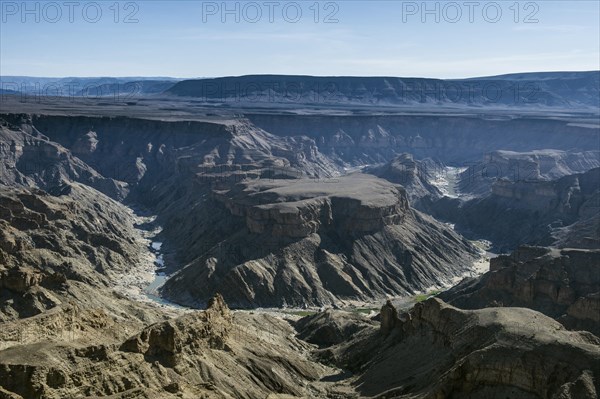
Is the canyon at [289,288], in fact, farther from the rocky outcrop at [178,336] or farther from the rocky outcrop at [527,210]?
the rocky outcrop at [527,210]

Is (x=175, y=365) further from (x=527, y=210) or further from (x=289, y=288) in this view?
(x=527, y=210)

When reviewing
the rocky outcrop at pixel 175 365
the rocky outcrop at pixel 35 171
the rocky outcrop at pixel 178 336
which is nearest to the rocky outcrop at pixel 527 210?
the rocky outcrop at pixel 175 365

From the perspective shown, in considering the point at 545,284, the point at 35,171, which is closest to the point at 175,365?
the point at 545,284

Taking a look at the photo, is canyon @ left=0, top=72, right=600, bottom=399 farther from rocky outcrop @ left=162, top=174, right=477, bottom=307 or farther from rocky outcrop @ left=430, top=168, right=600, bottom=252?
rocky outcrop @ left=430, top=168, right=600, bottom=252

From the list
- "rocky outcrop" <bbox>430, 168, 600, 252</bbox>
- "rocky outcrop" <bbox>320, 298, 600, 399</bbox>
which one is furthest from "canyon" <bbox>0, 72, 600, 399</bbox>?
"rocky outcrop" <bbox>430, 168, 600, 252</bbox>

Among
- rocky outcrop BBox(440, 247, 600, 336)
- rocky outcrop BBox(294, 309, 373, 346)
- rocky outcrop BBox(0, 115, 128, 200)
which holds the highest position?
rocky outcrop BBox(0, 115, 128, 200)

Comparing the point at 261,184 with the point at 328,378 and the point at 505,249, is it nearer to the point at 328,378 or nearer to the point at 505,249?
the point at 505,249
